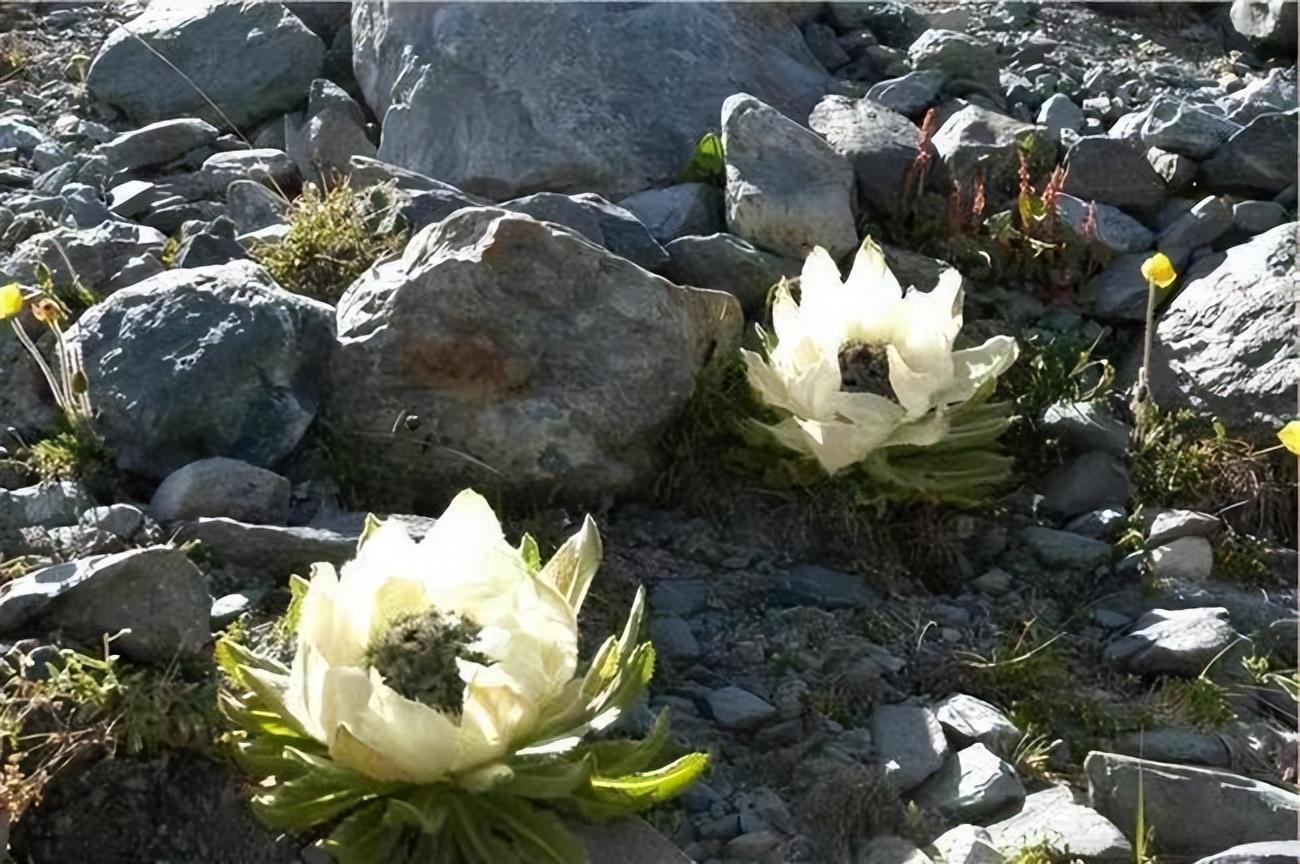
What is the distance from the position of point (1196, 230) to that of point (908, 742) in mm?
2460

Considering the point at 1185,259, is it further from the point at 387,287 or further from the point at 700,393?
the point at 387,287

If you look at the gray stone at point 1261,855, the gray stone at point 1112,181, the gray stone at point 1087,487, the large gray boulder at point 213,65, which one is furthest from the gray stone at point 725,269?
the gray stone at point 1261,855

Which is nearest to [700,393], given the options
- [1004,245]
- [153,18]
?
[1004,245]

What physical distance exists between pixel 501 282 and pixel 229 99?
2405mm

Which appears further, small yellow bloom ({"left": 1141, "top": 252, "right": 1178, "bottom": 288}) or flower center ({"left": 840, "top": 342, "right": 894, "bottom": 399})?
small yellow bloom ({"left": 1141, "top": 252, "right": 1178, "bottom": 288})

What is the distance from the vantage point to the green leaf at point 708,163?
223 inches

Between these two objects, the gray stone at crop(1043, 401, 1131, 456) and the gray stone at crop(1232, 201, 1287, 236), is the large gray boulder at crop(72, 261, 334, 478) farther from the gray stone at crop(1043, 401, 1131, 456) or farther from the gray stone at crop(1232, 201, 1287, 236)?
the gray stone at crop(1232, 201, 1287, 236)

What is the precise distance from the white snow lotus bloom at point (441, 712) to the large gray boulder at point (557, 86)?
9.08 ft

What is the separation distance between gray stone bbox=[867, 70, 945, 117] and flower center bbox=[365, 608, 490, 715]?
3573mm

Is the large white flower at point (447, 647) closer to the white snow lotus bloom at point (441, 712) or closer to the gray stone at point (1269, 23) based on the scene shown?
the white snow lotus bloom at point (441, 712)

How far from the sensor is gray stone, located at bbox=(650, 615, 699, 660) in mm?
4047

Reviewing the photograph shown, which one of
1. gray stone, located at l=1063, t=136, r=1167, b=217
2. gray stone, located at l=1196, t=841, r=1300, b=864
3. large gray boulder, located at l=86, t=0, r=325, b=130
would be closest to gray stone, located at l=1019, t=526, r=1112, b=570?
gray stone, located at l=1196, t=841, r=1300, b=864

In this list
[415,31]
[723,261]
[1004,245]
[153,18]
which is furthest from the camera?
[153,18]

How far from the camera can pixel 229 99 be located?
6.39 meters
